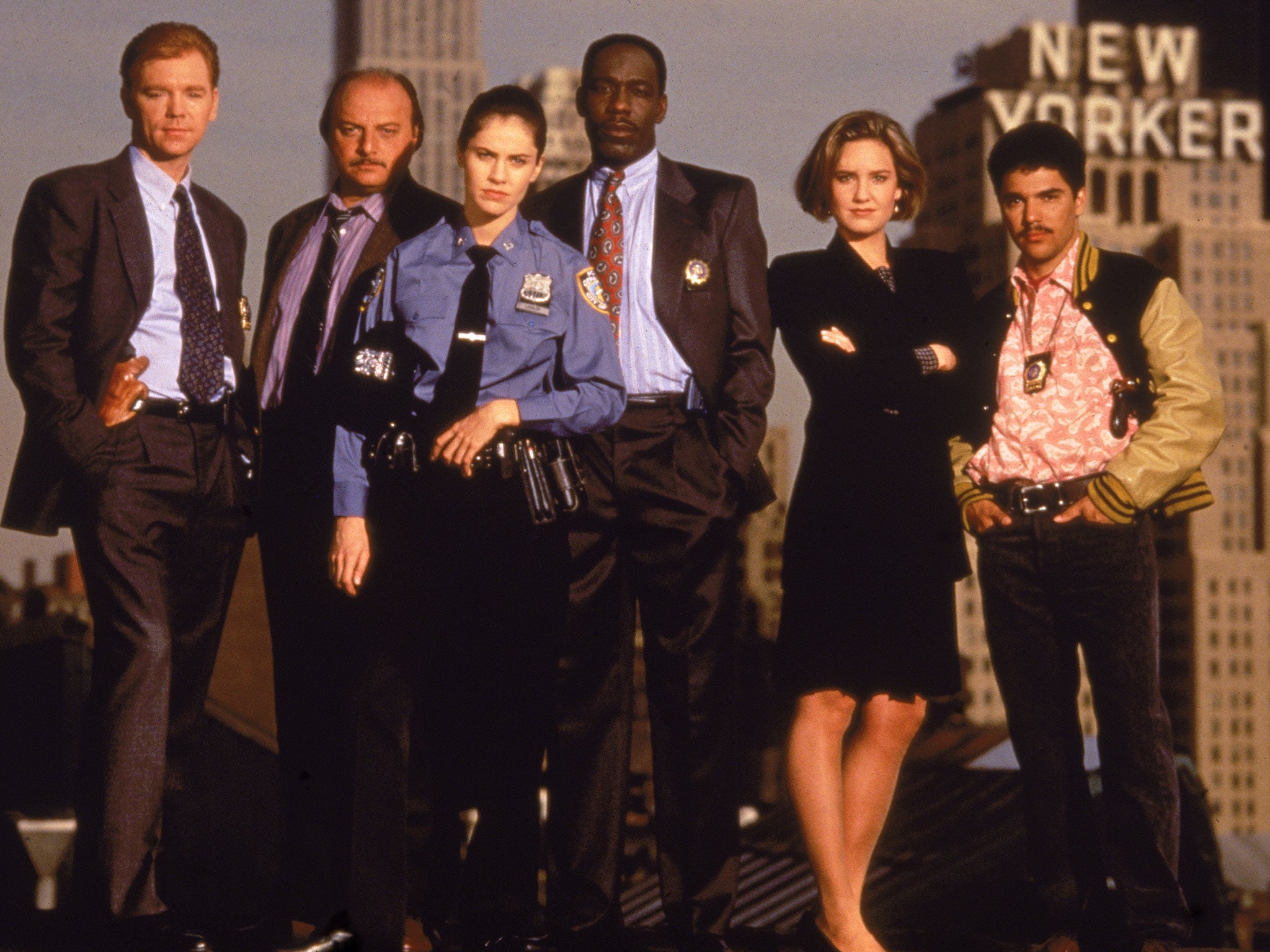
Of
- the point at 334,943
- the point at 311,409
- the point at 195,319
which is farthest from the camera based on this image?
the point at 311,409

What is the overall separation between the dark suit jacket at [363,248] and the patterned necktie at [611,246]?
46 centimetres

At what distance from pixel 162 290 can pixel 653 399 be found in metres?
1.56

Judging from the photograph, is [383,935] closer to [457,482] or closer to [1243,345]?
[457,482]

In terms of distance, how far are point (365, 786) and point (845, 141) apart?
2.49 m

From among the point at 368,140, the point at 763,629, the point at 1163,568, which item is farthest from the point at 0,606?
the point at 1163,568

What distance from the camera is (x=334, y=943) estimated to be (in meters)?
4.71

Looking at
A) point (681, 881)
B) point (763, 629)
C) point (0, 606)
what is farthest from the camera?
point (763, 629)

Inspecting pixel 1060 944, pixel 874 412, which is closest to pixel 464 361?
pixel 874 412

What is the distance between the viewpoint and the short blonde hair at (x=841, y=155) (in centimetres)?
541

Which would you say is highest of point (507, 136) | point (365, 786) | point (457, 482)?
point (507, 136)

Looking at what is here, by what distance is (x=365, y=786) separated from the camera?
4.71 metres

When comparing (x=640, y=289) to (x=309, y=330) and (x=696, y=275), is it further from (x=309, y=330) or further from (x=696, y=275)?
(x=309, y=330)

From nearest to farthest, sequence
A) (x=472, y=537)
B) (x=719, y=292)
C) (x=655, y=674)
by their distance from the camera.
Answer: (x=472, y=537), (x=655, y=674), (x=719, y=292)

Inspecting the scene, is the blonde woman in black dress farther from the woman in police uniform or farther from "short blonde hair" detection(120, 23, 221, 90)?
"short blonde hair" detection(120, 23, 221, 90)
